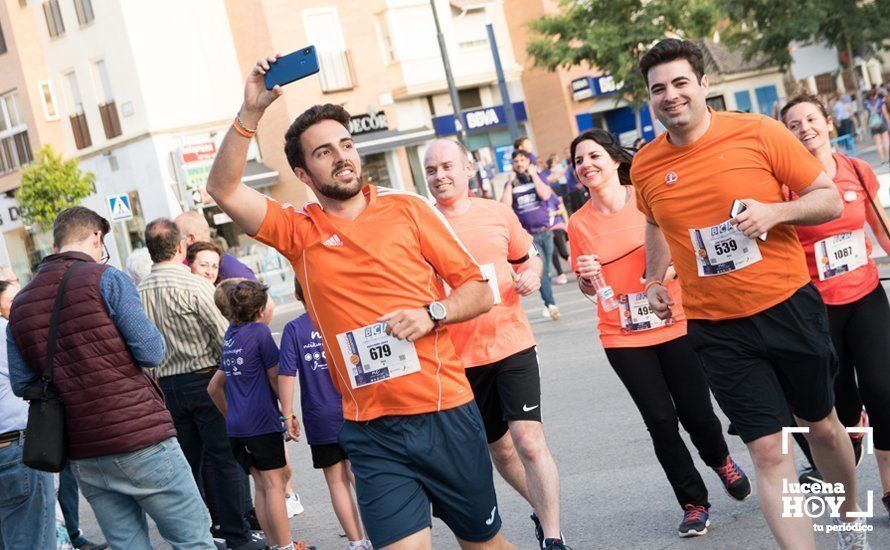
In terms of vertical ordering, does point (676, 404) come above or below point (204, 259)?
below

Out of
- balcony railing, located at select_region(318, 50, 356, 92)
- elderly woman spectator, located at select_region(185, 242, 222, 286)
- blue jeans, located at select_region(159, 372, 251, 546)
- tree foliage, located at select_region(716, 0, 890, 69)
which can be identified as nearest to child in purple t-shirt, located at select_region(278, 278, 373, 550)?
blue jeans, located at select_region(159, 372, 251, 546)

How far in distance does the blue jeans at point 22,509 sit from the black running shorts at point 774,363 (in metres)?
3.56

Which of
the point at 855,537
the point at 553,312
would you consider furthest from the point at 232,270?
the point at 553,312

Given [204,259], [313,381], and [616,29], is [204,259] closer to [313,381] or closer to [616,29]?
[313,381]

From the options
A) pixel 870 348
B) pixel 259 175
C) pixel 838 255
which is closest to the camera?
pixel 870 348

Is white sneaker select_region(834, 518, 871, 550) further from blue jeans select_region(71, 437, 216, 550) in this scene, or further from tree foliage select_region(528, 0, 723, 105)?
tree foliage select_region(528, 0, 723, 105)

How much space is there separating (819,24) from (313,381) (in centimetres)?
2707

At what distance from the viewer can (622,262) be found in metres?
6.21

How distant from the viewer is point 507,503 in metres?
7.30

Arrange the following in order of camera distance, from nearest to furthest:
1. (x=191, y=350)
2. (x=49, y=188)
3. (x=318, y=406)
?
(x=318, y=406)
(x=191, y=350)
(x=49, y=188)

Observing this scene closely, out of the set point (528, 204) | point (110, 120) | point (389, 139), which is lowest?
point (528, 204)

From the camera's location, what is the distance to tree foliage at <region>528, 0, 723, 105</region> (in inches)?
Result: 1478

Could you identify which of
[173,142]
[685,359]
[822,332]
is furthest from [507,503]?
[173,142]

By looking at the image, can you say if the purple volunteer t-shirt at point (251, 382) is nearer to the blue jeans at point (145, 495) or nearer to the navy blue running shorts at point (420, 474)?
the blue jeans at point (145, 495)
